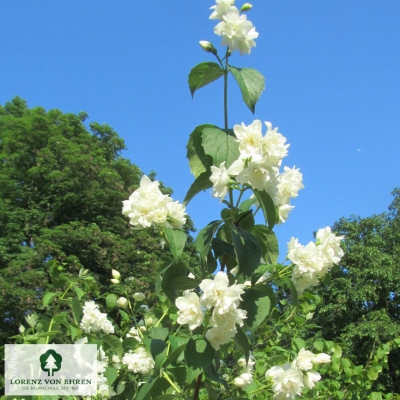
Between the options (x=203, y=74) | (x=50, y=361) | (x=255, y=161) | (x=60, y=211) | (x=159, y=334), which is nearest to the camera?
(x=255, y=161)

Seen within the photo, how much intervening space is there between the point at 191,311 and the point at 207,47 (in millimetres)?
707

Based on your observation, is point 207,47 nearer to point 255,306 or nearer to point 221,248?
point 221,248

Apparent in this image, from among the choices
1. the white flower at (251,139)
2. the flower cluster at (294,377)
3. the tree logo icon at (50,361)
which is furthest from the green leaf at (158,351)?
the tree logo icon at (50,361)

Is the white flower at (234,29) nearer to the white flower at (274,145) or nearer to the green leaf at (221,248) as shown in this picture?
the white flower at (274,145)

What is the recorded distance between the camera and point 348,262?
61.4 feet

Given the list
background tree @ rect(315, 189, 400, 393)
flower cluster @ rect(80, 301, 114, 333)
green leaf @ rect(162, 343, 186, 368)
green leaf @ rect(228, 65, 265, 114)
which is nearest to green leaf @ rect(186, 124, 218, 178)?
green leaf @ rect(228, 65, 265, 114)

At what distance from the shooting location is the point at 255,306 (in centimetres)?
123

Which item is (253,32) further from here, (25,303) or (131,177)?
(131,177)

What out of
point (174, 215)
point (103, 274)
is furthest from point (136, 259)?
point (174, 215)

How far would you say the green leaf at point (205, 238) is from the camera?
3.99ft

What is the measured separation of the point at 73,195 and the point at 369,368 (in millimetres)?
12576

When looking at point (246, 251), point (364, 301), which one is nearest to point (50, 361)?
point (246, 251)

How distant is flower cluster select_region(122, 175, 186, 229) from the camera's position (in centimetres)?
126

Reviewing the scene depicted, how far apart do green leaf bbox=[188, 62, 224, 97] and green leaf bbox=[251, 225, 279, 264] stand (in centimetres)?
43
